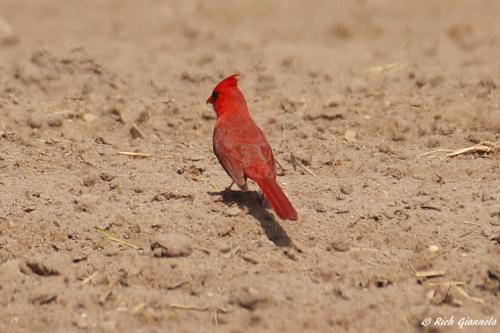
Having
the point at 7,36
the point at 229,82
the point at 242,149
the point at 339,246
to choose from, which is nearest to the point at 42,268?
the point at 242,149

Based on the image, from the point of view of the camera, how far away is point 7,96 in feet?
26.1

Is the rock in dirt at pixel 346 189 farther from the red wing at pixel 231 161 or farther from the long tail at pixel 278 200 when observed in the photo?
the red wing at pixel 231 161

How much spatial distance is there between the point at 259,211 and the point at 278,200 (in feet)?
1.68

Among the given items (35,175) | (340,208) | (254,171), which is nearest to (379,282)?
Result: (340,208)

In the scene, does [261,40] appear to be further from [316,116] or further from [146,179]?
[146,179]

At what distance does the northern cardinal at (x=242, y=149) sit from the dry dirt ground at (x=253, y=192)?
244 millimetres

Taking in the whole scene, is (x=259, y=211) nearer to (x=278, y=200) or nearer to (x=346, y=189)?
(x=278, y=200)

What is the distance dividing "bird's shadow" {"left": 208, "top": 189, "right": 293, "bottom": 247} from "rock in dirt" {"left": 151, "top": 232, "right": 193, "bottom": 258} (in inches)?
21.4

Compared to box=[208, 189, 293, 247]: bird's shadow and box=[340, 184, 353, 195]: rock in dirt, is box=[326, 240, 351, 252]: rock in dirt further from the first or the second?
box=[340, 184, 353, 195]: rock in dirt

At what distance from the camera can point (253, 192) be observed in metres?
6.38

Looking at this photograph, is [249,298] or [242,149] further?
[242,149]

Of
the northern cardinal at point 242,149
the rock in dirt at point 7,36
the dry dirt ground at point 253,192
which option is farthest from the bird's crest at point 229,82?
the rock in dirt at point 7,36

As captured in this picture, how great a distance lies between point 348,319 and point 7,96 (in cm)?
433

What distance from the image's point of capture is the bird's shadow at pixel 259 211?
18.4ft
